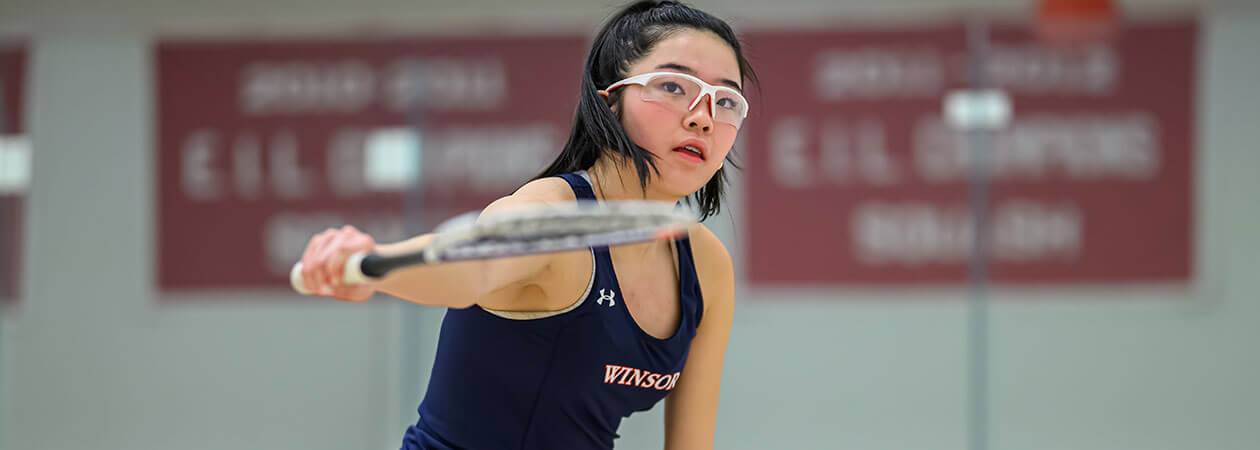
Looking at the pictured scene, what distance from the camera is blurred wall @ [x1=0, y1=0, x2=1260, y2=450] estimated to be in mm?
2748

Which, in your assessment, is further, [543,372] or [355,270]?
[543,372]

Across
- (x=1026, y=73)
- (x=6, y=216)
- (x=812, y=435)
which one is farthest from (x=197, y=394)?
(x=1026, y=73)

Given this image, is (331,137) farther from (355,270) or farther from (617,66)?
(355,270)

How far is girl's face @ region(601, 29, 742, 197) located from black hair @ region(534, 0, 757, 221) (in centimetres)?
1

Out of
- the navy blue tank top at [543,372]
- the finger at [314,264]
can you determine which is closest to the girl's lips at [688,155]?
the navy blue tank top at [543,372]

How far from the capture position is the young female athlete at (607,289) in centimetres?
109

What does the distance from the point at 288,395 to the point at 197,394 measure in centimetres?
34

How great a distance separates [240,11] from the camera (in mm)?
3639

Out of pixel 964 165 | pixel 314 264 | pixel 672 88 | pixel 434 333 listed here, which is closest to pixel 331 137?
pixel 434 333

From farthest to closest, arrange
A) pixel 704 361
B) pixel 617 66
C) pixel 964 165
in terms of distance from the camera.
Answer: pixel 964 165
pixel 704 361
pixel 617 66

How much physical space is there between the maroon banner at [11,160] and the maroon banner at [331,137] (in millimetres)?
479

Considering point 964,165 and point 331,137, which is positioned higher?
point 331,137

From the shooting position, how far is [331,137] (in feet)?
11.1

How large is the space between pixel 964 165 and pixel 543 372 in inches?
83.4
